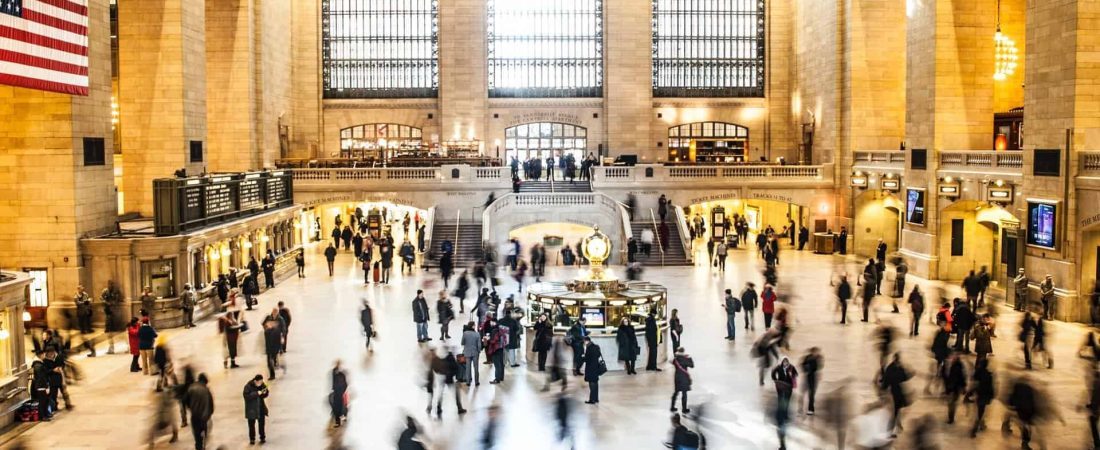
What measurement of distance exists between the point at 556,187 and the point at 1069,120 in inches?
776

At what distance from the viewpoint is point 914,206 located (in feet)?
110

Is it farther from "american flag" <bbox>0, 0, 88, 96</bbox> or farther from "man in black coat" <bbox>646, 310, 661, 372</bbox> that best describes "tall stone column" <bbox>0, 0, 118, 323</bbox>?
"man in black coat" <bbox>646, 310, 661, 372</bbox>

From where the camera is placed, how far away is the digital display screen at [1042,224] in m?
25.0

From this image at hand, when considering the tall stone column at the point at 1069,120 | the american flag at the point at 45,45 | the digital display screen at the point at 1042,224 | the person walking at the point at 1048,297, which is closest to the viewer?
the american flag at the point at 45,45

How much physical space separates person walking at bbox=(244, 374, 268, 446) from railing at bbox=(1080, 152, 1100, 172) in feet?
63.1

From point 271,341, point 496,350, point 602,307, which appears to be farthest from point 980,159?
point 271,341

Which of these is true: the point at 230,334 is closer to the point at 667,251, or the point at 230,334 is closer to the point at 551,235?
the point at 667,251

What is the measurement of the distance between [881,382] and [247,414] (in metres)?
9.31

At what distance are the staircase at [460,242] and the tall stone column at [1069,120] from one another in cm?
1729

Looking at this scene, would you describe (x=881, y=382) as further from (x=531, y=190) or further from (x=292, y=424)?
(x=531, y=190)

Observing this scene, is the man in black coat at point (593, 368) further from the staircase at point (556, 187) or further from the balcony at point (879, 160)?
the staircase at point (556, 187)

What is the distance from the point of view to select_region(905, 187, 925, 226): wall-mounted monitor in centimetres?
3284

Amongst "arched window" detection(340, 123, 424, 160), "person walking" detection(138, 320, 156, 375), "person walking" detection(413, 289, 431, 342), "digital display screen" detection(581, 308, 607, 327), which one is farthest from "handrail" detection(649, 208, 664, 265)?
"person walking" detection(138, 320, 156, 375)

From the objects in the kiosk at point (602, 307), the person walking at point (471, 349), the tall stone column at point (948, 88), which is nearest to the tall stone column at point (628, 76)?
the tall stone column at point (948, 88)
